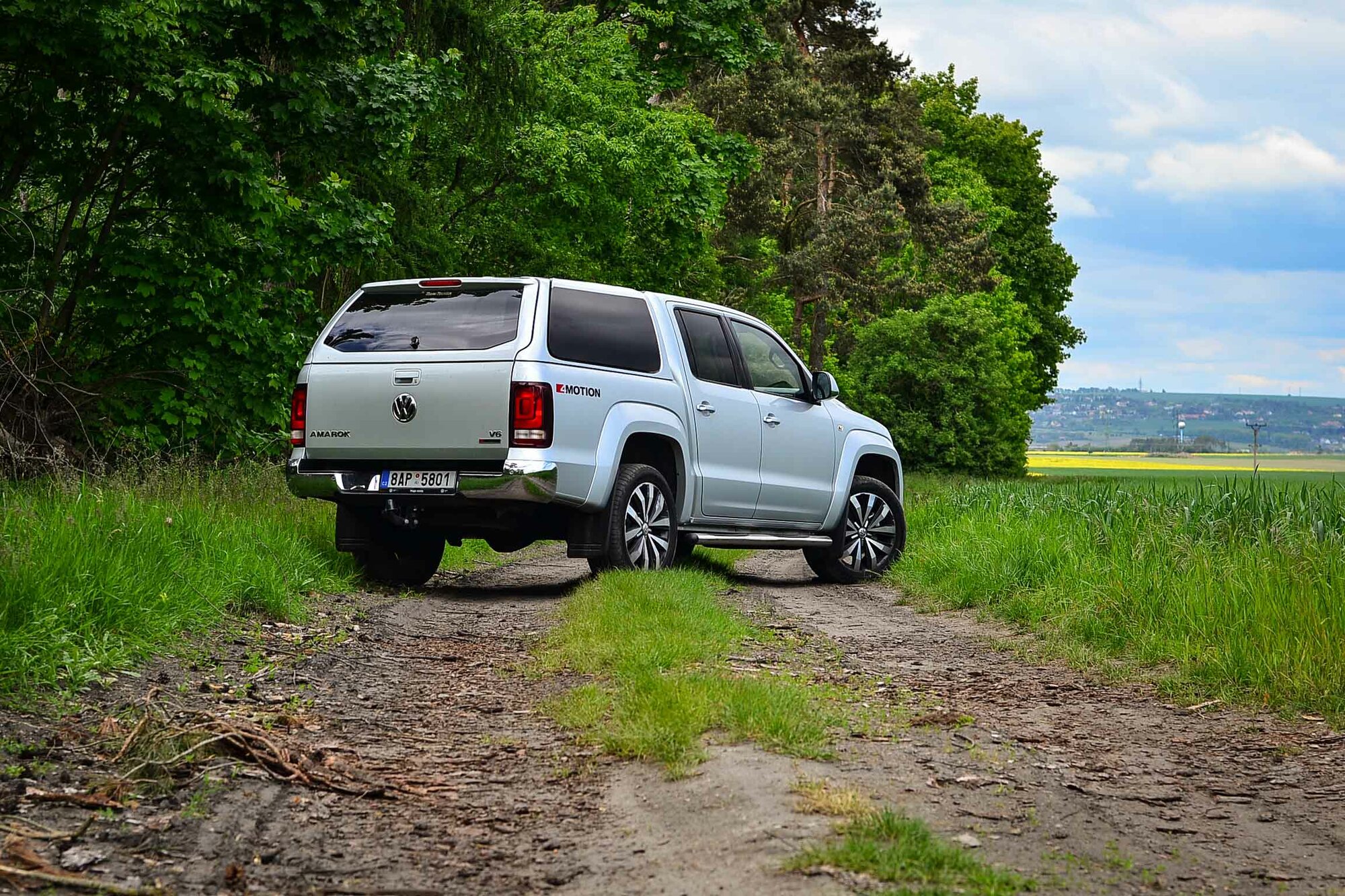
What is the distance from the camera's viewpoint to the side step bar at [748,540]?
440 inches

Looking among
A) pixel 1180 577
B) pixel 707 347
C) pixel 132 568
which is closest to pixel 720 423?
pixel 707 347

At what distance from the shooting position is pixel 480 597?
35.2 feet

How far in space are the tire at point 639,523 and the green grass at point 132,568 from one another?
191 cm

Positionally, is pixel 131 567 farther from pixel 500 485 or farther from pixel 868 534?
pixel 868 534

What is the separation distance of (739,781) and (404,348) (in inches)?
228

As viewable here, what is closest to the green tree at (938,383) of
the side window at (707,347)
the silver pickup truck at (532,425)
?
the side window at (707,347)

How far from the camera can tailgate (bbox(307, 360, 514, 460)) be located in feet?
30.8

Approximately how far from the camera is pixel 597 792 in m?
4.79

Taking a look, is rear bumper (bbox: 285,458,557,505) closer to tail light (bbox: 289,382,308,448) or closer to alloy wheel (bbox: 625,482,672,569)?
tail light (bbox: 289,382,308,448)

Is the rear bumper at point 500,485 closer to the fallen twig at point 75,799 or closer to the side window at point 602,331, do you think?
the side window at point 602,331

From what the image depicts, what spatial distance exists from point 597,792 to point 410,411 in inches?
205

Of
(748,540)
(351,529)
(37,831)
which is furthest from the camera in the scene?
(748,540)

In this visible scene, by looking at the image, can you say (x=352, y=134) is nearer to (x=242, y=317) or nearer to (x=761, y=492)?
(x=242, y=317)

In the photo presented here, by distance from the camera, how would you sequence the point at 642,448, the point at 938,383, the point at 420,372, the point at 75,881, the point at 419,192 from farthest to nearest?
the point at 938,383 → the point at 419,192 → the point at 642,448 → the point at 420,372 → the point at 75,881
